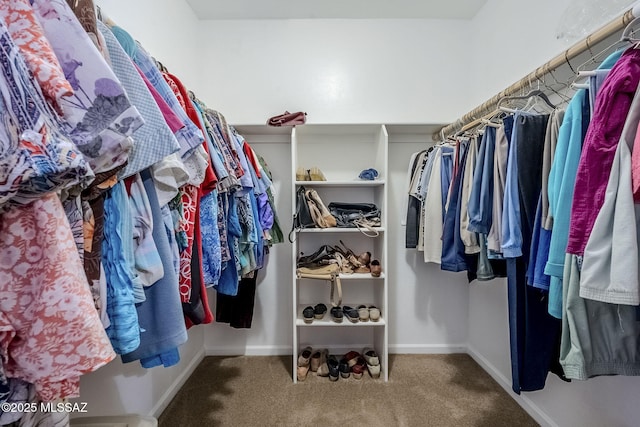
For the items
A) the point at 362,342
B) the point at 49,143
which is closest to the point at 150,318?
the point at 49,143

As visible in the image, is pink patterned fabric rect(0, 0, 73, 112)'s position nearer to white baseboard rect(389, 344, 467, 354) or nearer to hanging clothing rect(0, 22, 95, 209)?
hanging clothing rect(0, 22, 95, 209)

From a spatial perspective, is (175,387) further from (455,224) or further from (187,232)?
(455,224)

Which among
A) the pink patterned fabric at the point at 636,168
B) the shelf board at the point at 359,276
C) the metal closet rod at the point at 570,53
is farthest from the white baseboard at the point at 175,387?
the metal closet rod at the point at 570,53

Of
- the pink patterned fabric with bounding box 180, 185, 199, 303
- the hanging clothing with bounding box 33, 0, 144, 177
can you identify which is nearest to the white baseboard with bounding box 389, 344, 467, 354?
the pink patterned fabric with bounding box 180, 185, 199, 303

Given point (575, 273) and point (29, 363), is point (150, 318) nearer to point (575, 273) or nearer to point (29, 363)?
point (29, 363)

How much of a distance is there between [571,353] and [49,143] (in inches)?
49.0

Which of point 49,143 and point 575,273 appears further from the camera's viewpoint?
point 575,273

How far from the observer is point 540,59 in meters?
1.51

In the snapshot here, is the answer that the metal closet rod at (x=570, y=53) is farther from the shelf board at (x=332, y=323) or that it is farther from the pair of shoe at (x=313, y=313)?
the pair of shoe at (x=313, y=313)

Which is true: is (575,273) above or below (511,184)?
below

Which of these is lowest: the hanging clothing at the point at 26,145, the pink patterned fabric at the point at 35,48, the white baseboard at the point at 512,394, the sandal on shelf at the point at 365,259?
the white baseboard at the point at 512,394

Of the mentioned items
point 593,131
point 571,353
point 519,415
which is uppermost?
point 593,131

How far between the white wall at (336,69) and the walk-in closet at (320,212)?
17 mm

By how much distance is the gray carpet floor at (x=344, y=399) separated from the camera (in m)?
1.55
